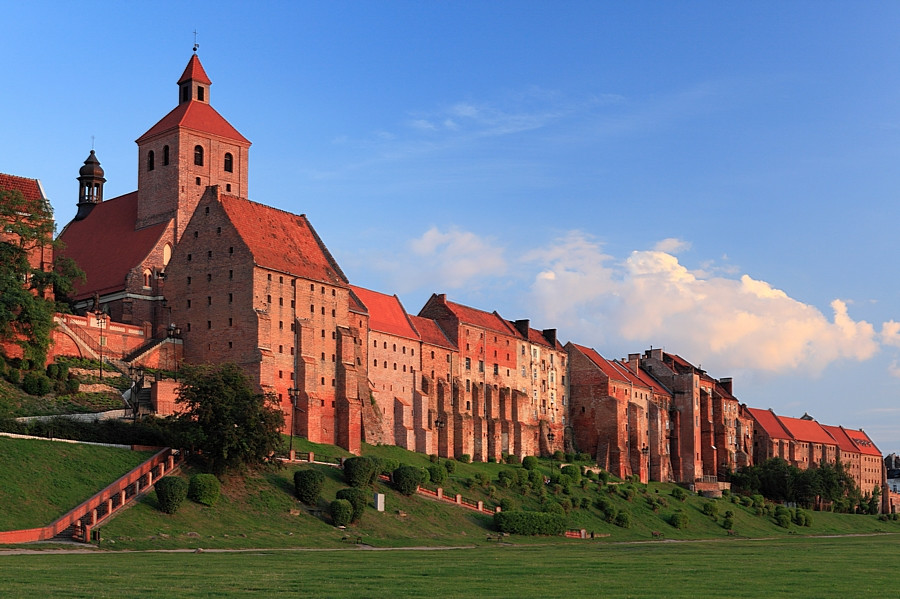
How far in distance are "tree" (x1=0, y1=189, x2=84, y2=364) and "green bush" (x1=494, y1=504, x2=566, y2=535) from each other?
2948cm

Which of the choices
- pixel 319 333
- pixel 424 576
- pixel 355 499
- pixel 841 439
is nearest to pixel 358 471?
pixel 355 499

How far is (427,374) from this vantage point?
330 ft

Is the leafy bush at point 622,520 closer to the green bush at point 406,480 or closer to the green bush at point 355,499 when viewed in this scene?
the green bush at point 406,480

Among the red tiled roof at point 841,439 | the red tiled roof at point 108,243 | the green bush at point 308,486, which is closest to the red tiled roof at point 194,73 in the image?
the red tiled roof at point 108,243

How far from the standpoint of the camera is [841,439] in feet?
604

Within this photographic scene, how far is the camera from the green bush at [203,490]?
194 ft

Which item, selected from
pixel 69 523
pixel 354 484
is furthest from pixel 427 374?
pixel 69 523

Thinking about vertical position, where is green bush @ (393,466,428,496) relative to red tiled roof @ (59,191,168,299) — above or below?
below

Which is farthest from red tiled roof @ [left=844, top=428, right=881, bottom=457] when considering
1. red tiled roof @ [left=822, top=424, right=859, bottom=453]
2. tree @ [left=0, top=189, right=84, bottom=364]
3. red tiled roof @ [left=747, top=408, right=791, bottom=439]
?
tree @ [left=0, top=189, right=84, bottom=364]

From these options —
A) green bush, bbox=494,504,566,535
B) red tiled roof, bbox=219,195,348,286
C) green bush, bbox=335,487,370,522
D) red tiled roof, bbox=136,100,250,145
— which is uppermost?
red tiled roof, bbox=136,100,250,145

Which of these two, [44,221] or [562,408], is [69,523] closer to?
[44,221]

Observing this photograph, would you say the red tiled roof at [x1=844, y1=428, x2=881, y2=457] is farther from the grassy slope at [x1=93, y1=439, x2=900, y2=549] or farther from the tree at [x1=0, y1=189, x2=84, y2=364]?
the tree at [x1=0, y1=189, x2=84, y2=364]

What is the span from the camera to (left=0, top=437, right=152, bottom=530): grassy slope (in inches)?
2016

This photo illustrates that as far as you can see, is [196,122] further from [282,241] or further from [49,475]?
[49,475]
